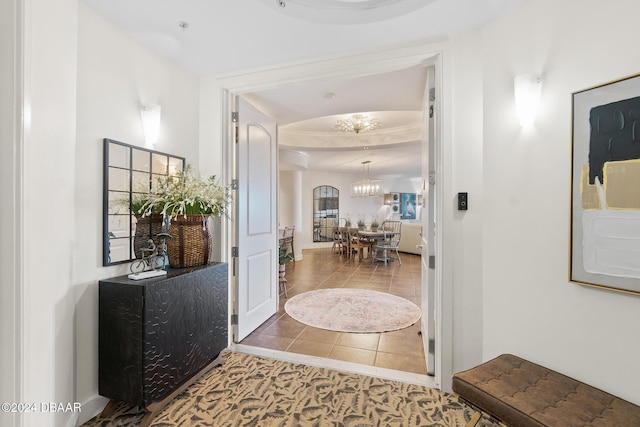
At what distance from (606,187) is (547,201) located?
11.0 inches

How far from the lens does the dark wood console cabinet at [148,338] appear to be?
63.2 inches

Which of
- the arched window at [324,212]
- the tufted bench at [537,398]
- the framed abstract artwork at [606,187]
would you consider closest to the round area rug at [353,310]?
the tufted bench at [537,398]

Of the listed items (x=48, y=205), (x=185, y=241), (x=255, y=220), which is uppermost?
(x=48, y=205)

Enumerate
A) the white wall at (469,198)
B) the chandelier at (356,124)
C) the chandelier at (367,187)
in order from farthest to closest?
the chandelier at (367,187), the chandelier at (356,124), the white wall at (469,198)

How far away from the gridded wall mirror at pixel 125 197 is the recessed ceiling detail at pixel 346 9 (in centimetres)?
144

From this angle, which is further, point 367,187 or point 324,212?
point 324,212

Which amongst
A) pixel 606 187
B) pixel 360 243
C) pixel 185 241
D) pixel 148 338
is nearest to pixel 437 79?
pixel 606 187

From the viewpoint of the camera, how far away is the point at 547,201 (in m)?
1.64

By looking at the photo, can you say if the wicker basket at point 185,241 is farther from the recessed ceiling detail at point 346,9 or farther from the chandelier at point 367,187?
the chandelier at point 367,187

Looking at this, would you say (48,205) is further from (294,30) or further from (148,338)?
(294,30)

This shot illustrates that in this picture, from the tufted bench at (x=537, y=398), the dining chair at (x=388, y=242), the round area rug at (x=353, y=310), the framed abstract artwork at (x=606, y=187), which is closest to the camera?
the tufted bench at (x=537, y=398)

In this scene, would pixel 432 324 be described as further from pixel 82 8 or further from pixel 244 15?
pixel 82 8

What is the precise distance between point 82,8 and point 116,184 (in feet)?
3.70

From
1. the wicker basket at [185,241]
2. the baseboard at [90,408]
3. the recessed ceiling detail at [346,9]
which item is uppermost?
the recessed ceiling detail at [346,9]
